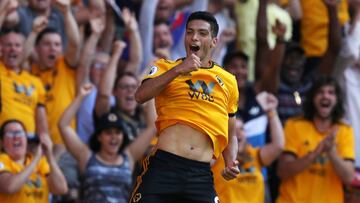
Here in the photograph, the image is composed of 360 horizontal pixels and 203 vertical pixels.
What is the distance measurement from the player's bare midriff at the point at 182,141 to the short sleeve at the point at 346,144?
3.94m

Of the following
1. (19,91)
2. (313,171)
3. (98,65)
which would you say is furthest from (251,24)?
(19,91)

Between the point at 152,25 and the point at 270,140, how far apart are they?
260cm

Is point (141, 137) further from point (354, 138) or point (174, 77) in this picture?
point (174, 77)

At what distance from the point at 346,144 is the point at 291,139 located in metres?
0.64

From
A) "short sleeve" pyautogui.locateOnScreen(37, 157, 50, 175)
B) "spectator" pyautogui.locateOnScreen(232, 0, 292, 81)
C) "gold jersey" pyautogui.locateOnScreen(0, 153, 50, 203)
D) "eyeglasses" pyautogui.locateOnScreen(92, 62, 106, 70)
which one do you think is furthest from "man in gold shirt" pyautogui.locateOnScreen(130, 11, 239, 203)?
"spectator" pyautogui.locateOnScreen(232, 0, 292, 81)

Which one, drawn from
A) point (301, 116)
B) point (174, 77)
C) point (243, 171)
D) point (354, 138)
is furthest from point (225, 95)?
point (354, 138)

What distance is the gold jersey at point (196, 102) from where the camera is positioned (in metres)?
8.79

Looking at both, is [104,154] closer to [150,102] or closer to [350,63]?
[150,102]

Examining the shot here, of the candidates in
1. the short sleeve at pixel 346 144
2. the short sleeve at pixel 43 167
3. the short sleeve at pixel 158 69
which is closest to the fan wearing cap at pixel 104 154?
the short sleeve at pixel 43 167

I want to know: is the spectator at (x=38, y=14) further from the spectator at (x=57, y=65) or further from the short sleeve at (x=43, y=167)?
the short sleeve at (x=43, y=167)

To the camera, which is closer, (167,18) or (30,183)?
(30,183)

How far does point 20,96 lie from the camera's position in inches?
493

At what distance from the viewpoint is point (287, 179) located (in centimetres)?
1234

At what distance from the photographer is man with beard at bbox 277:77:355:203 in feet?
40.0
